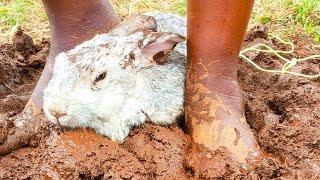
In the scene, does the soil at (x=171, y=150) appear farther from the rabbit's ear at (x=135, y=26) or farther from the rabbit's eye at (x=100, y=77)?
the rabbit's ear at (x=135, y=26)

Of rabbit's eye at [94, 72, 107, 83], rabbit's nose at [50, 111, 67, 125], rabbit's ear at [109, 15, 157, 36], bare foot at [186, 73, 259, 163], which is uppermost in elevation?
rabbit's ear at [109, 15, 157, 36]

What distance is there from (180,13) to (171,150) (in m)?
2.29

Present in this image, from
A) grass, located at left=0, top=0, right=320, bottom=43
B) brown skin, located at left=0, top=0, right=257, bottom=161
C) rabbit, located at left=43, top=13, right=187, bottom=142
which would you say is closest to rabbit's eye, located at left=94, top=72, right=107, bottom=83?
rabbit, located at left=43, top=13, right=187, bottom=142

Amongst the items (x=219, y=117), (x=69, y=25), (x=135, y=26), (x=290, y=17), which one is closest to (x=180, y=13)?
(x=290, y=17)

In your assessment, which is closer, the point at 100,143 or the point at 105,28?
the point at 100,143

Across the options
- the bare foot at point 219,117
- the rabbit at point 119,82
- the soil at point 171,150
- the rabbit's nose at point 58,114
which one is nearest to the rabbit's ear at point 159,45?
the rabbit at point 119,82

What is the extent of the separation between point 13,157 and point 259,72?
1442 millimetres

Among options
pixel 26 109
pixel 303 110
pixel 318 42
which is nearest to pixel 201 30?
pixel 303 110

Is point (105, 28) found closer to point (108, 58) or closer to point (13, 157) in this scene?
point (108, 58)

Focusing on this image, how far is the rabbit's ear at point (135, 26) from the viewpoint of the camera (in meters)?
3.40

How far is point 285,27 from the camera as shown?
15.9ft

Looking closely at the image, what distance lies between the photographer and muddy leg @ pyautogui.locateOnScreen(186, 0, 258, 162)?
3.06 meters

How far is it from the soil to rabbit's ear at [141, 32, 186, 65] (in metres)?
0.35

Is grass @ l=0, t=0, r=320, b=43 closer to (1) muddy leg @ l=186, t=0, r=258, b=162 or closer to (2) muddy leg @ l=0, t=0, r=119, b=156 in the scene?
(2) muddy leg @ l=0, t=0, r=119, b=156
